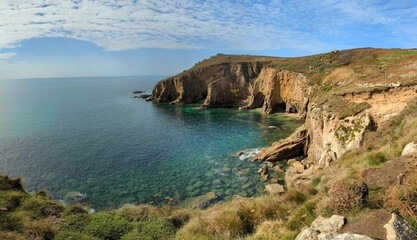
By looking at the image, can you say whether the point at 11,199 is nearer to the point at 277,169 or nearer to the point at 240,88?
the point at 277,169

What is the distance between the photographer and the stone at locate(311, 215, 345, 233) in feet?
24.9

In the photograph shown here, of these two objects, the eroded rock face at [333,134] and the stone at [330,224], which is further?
the eroded rock face at [333,134]

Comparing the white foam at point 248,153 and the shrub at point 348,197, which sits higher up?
the shrub at point 348,197

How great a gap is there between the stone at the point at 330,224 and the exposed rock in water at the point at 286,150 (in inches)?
1130

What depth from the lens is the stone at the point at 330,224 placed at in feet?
24.9

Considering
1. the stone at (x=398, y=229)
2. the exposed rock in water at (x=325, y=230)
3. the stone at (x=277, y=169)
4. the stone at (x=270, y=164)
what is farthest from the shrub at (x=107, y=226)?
the stone at (x=270, y=164)

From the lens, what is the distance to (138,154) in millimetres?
41188

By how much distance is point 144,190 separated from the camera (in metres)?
29.8

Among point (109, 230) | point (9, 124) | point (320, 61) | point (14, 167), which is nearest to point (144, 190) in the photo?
point (109, 230)

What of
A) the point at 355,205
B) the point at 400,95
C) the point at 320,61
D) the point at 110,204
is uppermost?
the point at 320,61

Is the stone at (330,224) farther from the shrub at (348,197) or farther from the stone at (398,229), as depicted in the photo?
the stone at (398,229)

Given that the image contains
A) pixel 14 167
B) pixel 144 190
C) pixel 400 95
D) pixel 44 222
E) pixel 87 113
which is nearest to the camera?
pixel 44 222

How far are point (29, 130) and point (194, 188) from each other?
150 ft

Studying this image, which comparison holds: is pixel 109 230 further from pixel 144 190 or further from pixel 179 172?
pixel 179 172
